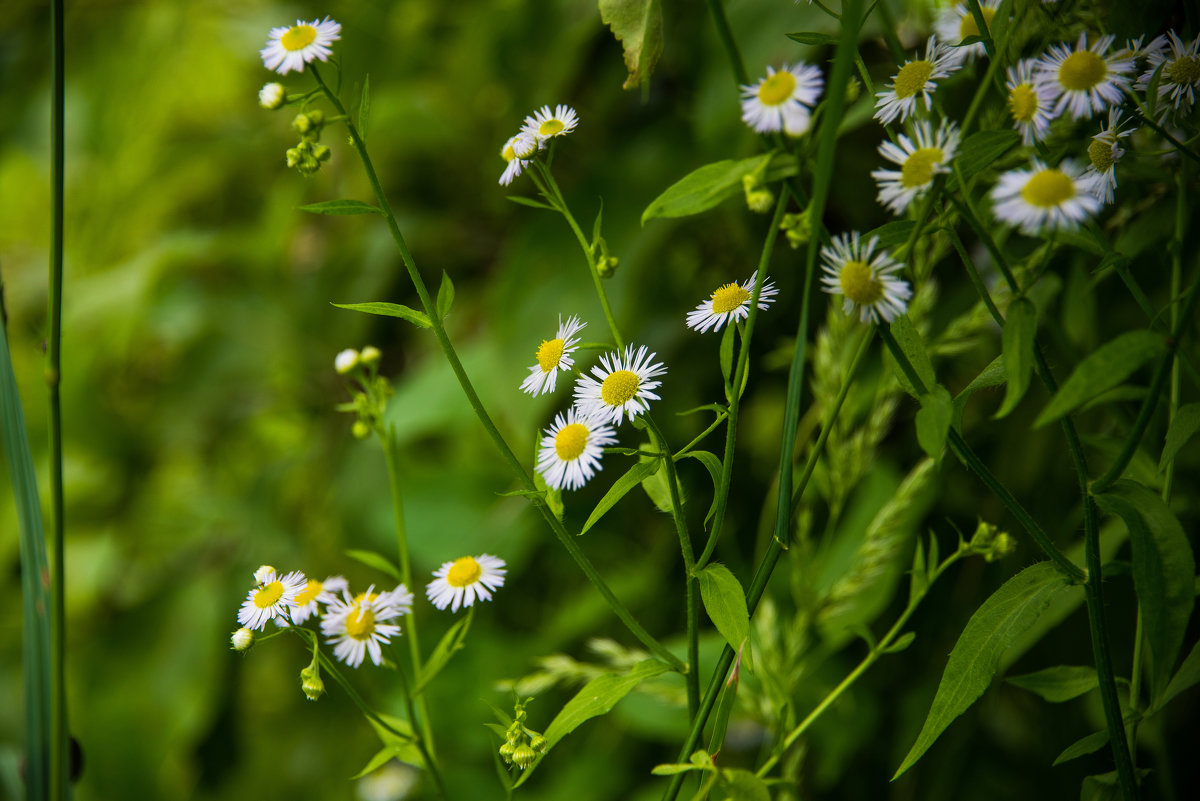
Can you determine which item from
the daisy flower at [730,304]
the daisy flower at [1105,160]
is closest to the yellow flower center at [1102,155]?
the daisy flower at [1105,160]

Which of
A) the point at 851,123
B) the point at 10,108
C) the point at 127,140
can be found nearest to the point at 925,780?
the point at 851,123

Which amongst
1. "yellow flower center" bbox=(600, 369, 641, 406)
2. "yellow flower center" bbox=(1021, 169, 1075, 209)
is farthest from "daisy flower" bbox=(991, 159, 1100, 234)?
"yellow flower center" bbox=(600, 369, 641, 406)

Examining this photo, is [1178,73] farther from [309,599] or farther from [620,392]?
[309,599]

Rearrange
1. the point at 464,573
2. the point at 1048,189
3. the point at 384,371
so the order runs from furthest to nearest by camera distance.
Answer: the point at 384,371 → the point at 464,573 → the point at 1048,189

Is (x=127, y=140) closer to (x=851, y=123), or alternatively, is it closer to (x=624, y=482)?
(x=851, y=123)

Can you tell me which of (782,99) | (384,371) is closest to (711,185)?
(782,99)

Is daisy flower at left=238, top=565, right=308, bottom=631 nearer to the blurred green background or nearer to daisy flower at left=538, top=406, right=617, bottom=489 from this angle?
daisy flower at left=538, top=406, right=617, bottom=489
